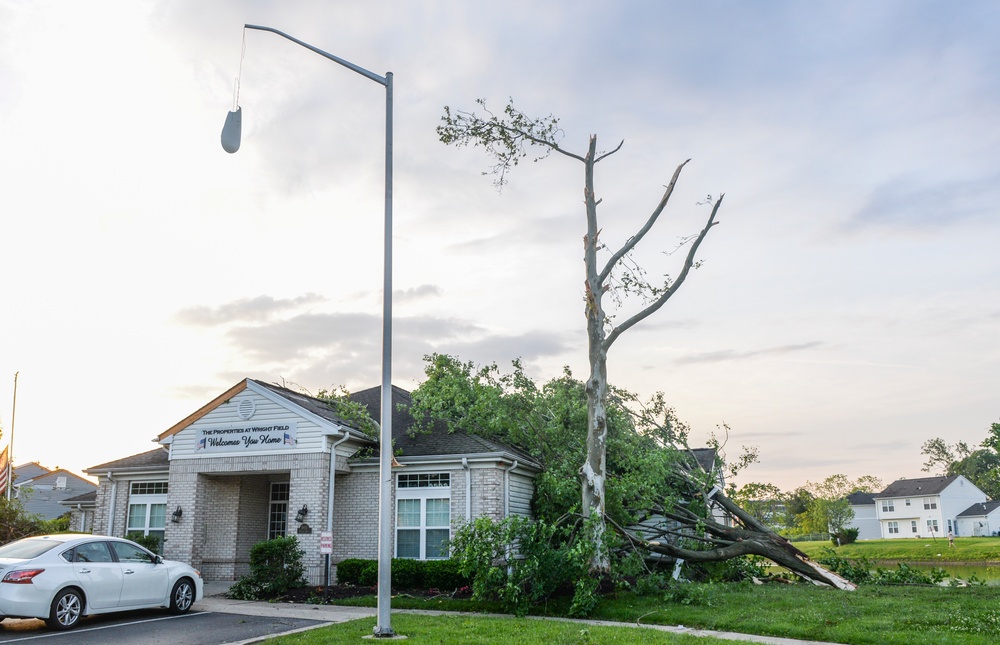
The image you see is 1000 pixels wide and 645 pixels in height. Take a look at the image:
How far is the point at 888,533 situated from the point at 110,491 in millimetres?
75662

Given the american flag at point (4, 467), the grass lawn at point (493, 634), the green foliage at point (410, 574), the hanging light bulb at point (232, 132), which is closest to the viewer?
the grass lawn at point (493, 634)

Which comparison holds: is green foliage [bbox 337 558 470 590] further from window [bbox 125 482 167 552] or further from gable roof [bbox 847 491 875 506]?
gable roof [bbox 847 491 875 506]

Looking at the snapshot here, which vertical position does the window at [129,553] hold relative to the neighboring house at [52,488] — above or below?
below

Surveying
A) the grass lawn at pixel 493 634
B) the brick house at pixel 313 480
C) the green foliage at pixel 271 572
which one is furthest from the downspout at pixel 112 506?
the grass lawn at pixel 493 634

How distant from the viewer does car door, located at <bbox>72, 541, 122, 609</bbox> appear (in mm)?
12055

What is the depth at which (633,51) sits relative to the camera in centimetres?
1473

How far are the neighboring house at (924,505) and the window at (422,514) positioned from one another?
6748cm

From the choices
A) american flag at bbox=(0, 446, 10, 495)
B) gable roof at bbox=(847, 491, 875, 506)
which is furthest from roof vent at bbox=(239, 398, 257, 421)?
gable roof at bbox=(847, 491, 875, 506)

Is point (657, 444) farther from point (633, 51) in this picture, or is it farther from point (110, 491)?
point (110, 491)

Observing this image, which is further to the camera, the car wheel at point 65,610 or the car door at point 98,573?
the car door at point 98,573

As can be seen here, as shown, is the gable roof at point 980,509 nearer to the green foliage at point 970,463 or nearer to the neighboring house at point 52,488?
the green foliage at point 970,463

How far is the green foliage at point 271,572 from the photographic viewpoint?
644 inches

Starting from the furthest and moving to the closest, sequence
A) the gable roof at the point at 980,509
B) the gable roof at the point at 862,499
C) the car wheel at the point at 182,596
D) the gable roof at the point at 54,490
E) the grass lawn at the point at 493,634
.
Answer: the gable roof at the point at 862,499
the gable roof at the point at 980,509
the gable roof at the point at 54,490
the car wheel at the point at 182,596
the grass lawn at the point at 493,634

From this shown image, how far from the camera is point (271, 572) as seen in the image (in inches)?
649
